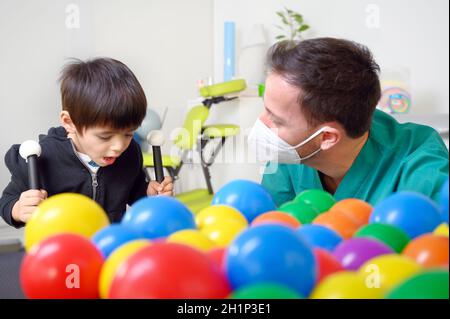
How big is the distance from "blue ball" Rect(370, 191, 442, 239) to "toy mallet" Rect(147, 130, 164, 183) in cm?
76

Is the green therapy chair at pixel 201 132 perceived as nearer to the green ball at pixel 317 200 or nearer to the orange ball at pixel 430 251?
the green ball at pixel 317 200

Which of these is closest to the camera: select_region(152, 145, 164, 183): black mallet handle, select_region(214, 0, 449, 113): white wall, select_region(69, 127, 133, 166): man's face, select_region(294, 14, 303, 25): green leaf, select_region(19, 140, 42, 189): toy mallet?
select_region(19, 140, 42, 189): toy mallet

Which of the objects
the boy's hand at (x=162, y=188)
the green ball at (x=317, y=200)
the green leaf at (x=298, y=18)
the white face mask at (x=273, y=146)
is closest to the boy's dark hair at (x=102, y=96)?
the boy's hand at (x=162, y=188)

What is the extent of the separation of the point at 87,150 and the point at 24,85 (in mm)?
2234

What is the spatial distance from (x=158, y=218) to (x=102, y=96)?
27.9 inches

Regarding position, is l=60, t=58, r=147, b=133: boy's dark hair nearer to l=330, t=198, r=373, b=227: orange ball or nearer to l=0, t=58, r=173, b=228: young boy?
l=0, t=58, r=173, b=228: young boy

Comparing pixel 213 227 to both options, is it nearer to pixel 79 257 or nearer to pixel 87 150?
pixel 79 257

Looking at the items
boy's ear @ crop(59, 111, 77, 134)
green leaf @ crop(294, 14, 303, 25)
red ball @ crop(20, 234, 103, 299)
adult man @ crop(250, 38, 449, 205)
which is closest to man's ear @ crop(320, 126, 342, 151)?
adult man @ crop(250, 38, 449, 205)

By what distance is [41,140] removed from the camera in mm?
1403

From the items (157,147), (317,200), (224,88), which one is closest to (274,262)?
(317,200)

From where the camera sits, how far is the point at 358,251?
1.91 feet

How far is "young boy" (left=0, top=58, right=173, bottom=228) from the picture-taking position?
131 cm

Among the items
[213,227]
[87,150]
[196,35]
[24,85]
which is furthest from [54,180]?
[196,35]

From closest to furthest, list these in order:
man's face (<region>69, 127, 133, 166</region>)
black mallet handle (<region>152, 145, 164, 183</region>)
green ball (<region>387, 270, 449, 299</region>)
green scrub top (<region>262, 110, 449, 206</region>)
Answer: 1. green ball (<region>387, 270, 449, 299</region>)
2. green scrub top (<region>262, 110, 449, 206</region>)
3. man's face (<region>69, 127, 133, 166</region>)
4. black mallet handle (<region>152, 145, 164, 183</region>)
